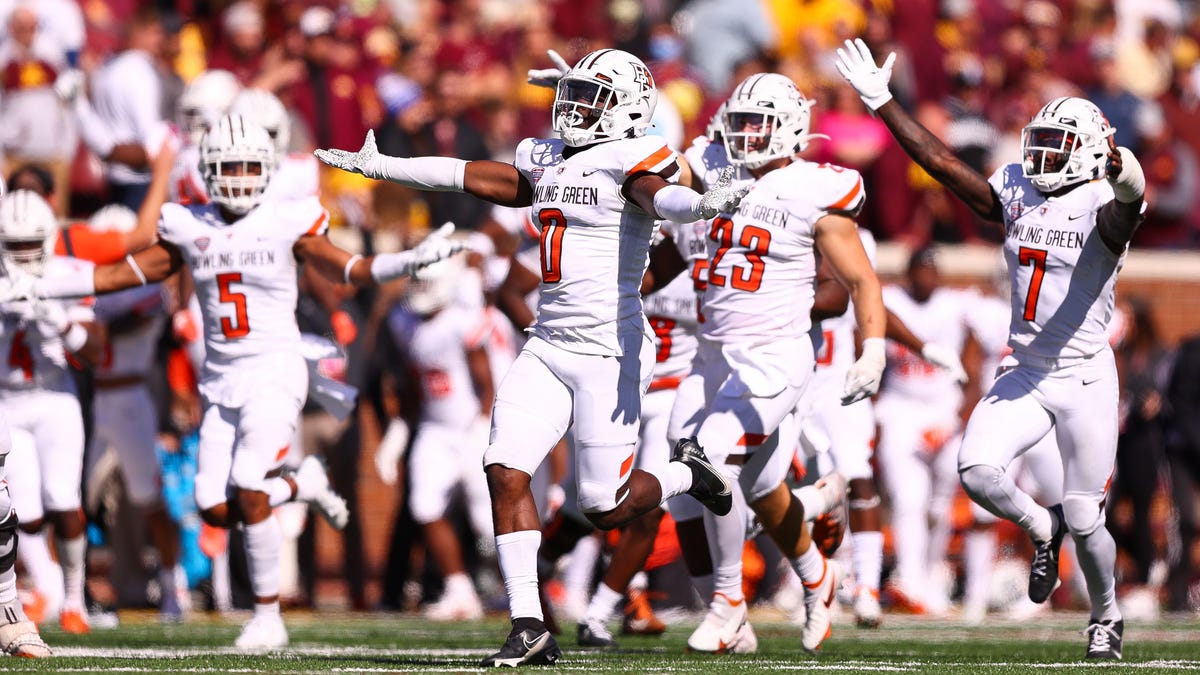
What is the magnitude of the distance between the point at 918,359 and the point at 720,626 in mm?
4494

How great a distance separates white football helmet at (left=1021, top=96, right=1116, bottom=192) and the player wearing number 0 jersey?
0.71 m

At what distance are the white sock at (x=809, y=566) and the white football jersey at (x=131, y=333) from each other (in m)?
4.21

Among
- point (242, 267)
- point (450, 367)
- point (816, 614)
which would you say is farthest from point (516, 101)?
point (816, 614)

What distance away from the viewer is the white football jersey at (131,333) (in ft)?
36.5

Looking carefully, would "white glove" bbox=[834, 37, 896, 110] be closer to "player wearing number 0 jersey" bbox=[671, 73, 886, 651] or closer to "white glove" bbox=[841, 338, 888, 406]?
"player wearing number 0 jersey" bbox=[671, 73, 886, 651]

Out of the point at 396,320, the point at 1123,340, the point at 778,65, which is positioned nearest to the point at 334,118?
the point at 396,320

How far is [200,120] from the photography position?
1162 cm

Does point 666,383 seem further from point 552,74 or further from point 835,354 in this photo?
point 552,74

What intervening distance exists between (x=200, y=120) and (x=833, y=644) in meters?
4.72

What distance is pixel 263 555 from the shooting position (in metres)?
8.98

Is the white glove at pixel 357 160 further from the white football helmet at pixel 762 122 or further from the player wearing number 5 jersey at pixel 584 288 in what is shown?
the white football helmet at pixel 762 122

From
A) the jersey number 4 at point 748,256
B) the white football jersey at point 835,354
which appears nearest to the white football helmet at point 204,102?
the white football jersey at point 835,354

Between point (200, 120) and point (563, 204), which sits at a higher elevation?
point (200, 120)

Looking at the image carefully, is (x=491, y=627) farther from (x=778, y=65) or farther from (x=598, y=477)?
(x=778, y=65)
